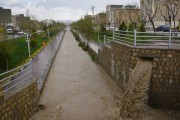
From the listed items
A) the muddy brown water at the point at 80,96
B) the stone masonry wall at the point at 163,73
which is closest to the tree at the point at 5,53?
the muddy brown water at the point at 80,96

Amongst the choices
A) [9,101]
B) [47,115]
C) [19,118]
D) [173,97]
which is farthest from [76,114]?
[173,97]

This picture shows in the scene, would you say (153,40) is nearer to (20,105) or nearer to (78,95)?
(78,95)

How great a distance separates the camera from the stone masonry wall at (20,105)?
728 cm

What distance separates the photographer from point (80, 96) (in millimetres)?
11617

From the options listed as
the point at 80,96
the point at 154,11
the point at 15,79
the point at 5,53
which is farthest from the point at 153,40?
the point at 154,11

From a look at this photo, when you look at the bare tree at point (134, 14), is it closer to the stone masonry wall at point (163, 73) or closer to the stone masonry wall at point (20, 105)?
the stone masonry wall at point (163, 73)

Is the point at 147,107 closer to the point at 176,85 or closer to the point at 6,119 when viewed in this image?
the point at 176,85

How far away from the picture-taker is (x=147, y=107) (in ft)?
32.3

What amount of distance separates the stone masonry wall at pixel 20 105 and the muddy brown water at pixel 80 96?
1.53 feet

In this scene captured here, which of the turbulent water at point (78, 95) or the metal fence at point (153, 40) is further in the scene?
the metal fence at point (153, 40)

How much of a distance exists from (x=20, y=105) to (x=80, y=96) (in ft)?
12.7

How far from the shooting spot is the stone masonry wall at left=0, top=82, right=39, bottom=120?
Result: 7.28 meters

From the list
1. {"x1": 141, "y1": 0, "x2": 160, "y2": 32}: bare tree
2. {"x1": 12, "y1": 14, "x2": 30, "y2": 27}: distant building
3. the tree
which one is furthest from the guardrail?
{"x1": 12, "y1": 14, "x2": 30, "y2": 27}: distant building

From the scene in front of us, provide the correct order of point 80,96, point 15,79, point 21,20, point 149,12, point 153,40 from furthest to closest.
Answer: point 21,20 → point 149,12 → point 80,96 → point 153,40 → point 15,79
